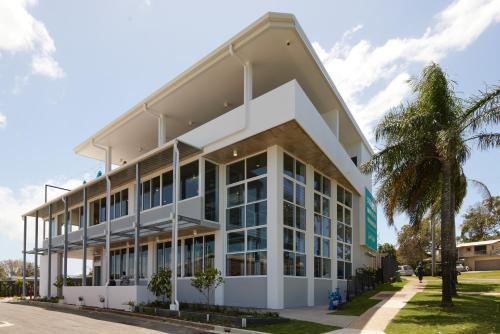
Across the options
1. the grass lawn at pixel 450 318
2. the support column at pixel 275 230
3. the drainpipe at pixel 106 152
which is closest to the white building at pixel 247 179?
the support column at pixel 275 230

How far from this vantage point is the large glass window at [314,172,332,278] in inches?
848

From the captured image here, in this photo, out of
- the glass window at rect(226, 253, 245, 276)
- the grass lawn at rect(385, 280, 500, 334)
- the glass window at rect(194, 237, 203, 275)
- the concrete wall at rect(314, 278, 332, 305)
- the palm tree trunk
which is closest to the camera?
the grass lawn at rect(385, 280, 500, 334)

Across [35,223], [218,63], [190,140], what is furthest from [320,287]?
[35,223]

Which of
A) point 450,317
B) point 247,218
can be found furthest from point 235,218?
point 450,317

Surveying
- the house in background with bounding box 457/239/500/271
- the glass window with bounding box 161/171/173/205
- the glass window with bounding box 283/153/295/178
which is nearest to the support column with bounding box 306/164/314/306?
the glass window with bounding box 283/153/295/178

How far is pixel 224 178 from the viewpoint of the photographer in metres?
20.6

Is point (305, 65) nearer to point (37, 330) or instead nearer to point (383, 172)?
point (383, 172)

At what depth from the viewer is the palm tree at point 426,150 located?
1689 centimetres

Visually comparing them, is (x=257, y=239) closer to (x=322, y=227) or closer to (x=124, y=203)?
(x=322, y=227)

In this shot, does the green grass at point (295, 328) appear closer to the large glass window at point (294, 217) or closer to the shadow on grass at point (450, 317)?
the shadow on grass at point (450, 317)

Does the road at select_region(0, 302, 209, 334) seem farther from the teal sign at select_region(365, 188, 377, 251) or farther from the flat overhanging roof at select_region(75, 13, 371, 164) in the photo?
the teal sign at select_region(365, 188, 377, 251)

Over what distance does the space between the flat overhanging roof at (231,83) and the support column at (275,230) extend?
3743 millimetres

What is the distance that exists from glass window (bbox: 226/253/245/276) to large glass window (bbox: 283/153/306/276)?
1.85 metres

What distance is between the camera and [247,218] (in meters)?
19.1
